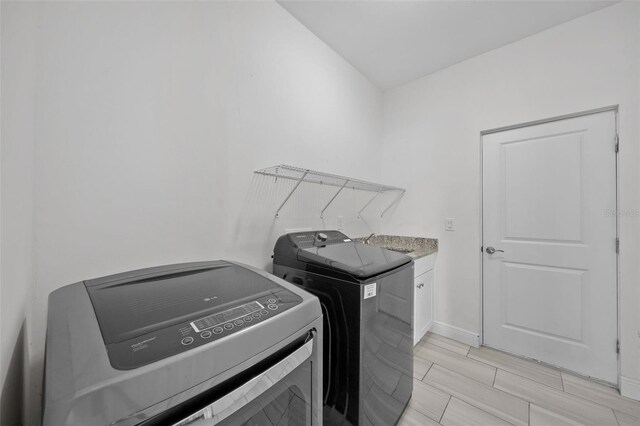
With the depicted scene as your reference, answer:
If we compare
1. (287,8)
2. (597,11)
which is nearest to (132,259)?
(287,8)

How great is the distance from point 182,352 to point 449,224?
253 cm

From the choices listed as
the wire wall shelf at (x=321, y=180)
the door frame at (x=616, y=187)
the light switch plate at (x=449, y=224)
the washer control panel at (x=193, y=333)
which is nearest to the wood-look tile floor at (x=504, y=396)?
the door frame at (x=616, y=187)

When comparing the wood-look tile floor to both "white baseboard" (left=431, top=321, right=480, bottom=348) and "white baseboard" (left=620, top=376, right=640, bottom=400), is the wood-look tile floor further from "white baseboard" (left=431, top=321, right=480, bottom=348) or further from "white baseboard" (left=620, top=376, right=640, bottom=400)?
"white baseboard" (left=431, top=321, right=480, bottom=348)

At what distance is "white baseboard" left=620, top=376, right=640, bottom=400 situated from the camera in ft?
5.20

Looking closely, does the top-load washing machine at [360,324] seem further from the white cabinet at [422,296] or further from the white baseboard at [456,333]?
the white baseboard at [456,333]

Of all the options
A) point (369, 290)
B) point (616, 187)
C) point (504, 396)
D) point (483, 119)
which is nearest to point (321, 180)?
point (369, 290)

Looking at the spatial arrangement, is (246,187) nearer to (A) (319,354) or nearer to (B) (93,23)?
(B) (93,23)

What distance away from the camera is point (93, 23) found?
943mm

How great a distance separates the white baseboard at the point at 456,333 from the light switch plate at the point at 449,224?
3.21 feet

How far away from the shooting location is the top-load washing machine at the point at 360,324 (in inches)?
43.0

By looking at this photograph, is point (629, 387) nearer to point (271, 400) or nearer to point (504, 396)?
point (504, 396)

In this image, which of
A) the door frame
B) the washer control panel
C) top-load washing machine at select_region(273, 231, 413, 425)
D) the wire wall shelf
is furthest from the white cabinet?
the washer control panel

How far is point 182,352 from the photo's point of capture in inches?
18.7

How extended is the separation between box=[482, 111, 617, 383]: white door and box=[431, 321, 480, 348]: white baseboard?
0.44 ft
